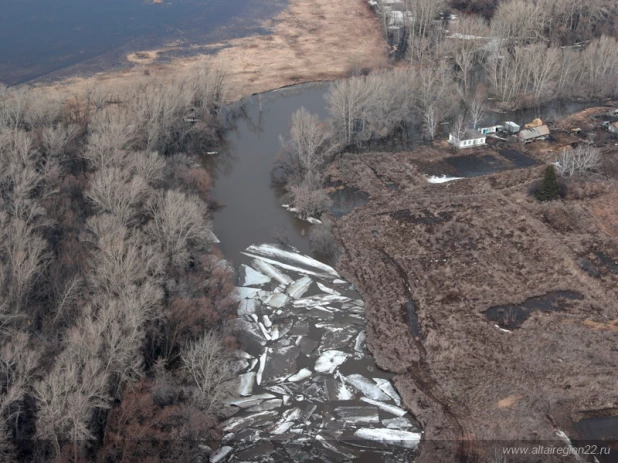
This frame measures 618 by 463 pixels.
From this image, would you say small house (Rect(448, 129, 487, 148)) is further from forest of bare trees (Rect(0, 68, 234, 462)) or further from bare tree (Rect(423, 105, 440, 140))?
forest of bare trees (Rect(0, 68, 234, 462))

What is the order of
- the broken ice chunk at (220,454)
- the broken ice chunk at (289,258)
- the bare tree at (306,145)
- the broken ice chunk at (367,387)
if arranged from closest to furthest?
the broken ice chunk at (220,454)
the broken ice chunk at (367,387)
the broken ice chunk at (289,258)
the bare tree at (306,145)

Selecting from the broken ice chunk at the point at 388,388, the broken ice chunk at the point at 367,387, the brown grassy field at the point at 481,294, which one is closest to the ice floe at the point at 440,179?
the brown grassy field at the point at 481,294

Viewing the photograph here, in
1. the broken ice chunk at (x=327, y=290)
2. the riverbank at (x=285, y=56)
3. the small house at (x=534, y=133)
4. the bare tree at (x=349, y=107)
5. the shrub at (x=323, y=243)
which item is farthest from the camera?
the riverbank at (x=285, y=56)

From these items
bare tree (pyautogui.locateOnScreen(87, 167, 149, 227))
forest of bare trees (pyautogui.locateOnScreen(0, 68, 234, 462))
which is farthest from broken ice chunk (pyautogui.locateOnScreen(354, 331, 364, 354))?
bare tree (pyautogui.locateOnScreen(87, 167, 149, 227))

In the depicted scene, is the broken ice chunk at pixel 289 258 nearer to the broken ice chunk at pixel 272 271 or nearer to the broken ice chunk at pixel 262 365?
the broken ice chunk at pixel 272 271

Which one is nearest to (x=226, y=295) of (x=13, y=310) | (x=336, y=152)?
(x=13, y=310)

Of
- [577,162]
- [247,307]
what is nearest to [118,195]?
[247,307]

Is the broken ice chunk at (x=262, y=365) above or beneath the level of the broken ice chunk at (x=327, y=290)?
beneath

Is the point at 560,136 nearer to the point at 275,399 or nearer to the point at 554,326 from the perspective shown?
the point at 554,326
